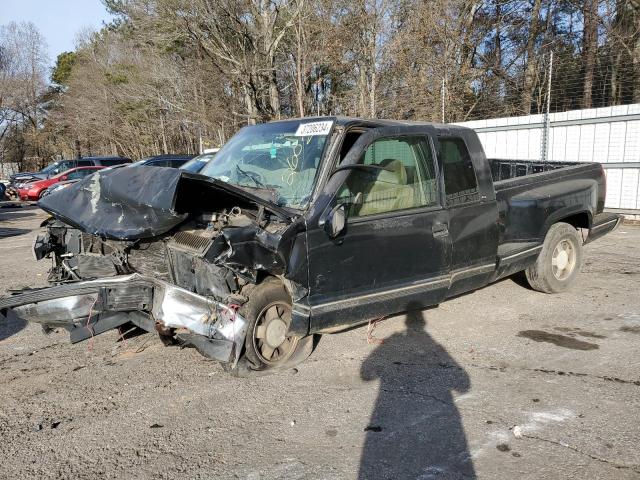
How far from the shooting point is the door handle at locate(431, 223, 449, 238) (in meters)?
4.28

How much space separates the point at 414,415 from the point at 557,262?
11.5ft

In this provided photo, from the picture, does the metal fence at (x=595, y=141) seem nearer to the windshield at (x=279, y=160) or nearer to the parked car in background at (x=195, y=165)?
the parked car in background at (x=195, y=165)

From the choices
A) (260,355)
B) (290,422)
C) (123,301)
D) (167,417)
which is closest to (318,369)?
(260,355)

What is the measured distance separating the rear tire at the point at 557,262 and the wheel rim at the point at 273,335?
10.5 ft

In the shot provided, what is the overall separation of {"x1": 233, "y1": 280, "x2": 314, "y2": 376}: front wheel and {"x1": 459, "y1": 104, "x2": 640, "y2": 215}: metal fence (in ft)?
31.0

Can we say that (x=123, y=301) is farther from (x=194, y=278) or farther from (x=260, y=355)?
(x=260, y=355)

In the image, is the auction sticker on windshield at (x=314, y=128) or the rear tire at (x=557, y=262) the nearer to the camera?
the auction sticker on windshield at (x=314, y=128)

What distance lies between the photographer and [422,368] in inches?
160

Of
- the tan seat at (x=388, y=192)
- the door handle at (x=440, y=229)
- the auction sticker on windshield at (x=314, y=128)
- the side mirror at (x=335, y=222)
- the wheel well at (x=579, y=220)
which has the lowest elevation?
the wheel well at (x=579, y=220)

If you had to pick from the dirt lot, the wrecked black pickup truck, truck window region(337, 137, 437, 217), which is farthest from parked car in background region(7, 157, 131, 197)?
truck window region(337, 137, 437, 217)

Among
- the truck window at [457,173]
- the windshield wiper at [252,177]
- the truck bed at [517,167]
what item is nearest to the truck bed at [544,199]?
the truck bed at [517,167]

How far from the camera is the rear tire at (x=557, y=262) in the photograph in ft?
18.7

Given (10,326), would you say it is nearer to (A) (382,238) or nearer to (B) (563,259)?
(A) (382,238)

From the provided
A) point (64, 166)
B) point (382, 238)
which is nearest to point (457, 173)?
point (382, 238)
